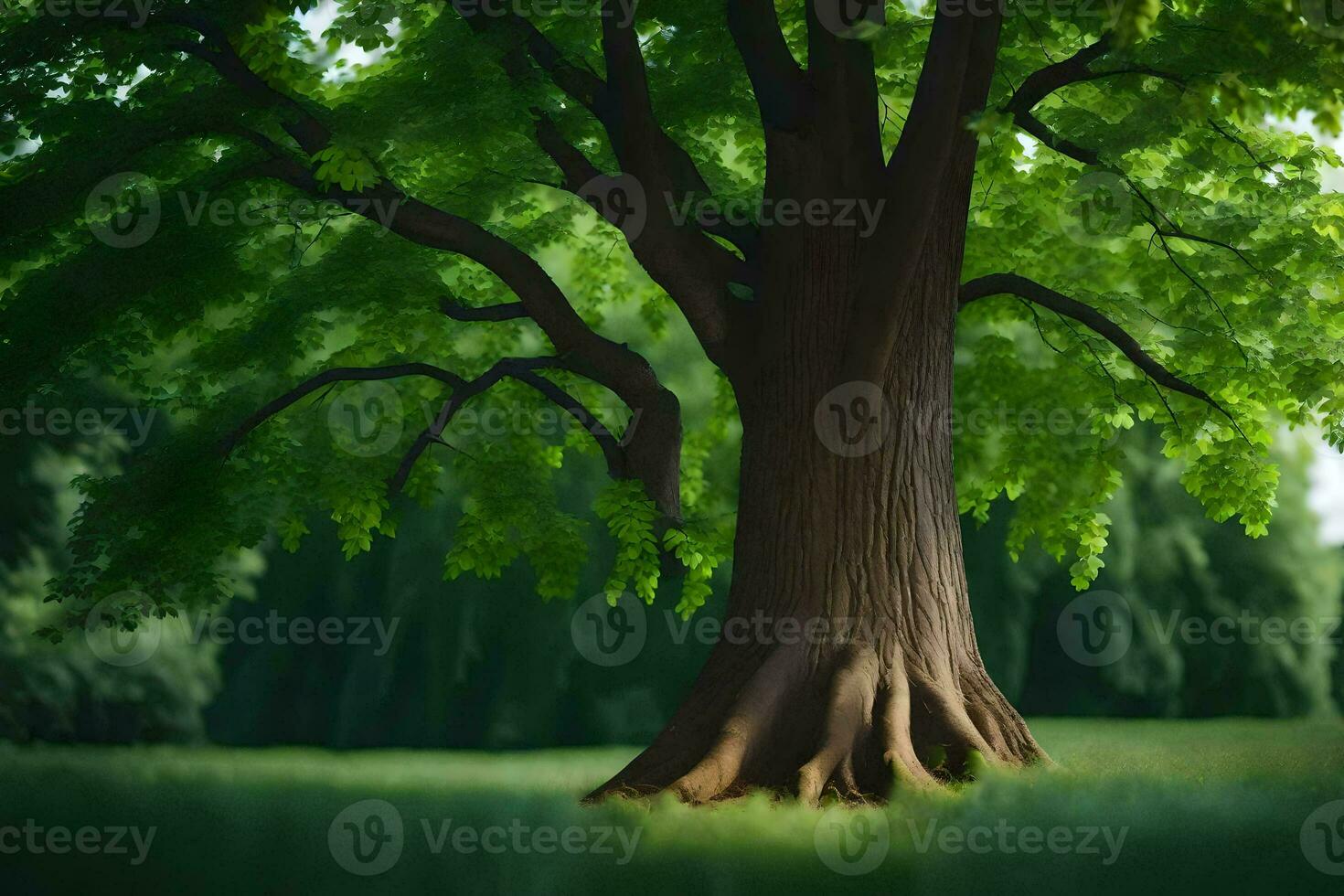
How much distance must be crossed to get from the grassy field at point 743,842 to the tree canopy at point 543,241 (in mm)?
2486

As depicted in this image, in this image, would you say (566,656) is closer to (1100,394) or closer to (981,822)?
(1100,394)

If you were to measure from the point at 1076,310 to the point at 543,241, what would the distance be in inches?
181

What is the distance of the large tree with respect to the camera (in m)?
8.06

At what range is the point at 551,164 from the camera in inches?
412

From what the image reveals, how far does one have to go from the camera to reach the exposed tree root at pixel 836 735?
733 centimetres

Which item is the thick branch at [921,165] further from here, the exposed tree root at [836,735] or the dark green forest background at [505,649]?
the dark green forest background at [505,649]

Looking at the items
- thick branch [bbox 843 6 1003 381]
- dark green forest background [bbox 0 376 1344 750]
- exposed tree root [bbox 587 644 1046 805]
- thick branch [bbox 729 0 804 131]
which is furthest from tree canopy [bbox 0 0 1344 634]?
dark green forest background [bbox 0 376 1344 750]

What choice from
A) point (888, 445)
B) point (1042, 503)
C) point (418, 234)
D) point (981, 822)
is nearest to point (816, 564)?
point (888, 445)

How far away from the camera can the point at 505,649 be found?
16.2 metres

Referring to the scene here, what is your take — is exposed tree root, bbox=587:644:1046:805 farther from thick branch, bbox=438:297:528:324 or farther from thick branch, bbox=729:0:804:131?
Answer: thick branch, bbox=438:297:528:324

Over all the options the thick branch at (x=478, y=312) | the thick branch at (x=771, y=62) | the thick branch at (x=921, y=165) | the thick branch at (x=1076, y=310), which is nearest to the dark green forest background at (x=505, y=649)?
the thick branch at (x=478, y=312)

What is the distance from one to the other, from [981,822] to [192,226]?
6522 millimetres

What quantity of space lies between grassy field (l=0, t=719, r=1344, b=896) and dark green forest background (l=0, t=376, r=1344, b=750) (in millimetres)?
6550

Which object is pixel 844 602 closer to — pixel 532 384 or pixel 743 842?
pixel 743 842
